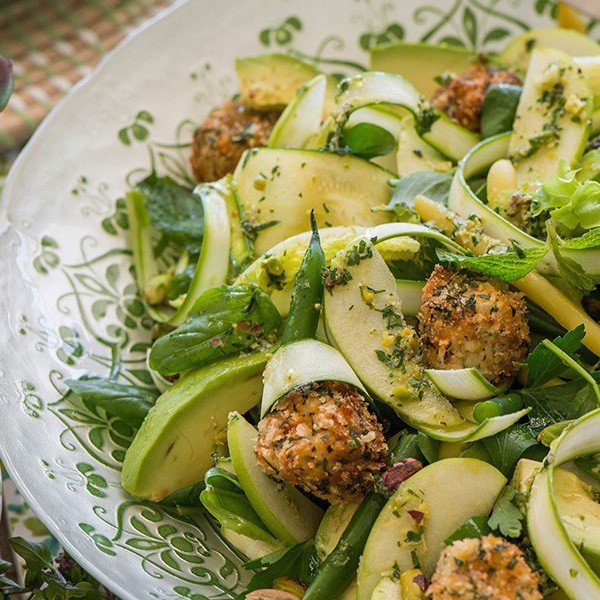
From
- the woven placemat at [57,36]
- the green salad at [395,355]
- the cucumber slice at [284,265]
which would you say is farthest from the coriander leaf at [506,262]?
the woven placemat at [57,36]

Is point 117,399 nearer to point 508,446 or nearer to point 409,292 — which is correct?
point 409,292

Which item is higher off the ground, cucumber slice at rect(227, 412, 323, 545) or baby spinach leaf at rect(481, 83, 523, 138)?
baby spinach leaf at rect(481, 83, 523, 138)

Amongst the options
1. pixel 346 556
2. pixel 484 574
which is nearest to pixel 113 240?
pixel 346 556

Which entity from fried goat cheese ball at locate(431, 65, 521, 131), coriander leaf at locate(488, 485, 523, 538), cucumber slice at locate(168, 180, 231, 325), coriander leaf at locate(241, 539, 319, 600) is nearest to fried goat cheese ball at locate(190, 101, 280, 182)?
cucumber slice at locate(168, 180, 231, 325)

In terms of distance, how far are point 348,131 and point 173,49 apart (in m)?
1.27

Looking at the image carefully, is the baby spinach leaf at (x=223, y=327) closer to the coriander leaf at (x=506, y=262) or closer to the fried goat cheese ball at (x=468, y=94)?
the coriander leaf at (x=506, y=262)

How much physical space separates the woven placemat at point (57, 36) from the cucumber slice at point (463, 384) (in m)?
2.95

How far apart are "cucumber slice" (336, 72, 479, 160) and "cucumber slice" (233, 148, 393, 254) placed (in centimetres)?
17

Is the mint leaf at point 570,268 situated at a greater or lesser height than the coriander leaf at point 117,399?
greater

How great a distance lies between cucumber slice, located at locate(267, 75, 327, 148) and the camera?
3414 mm

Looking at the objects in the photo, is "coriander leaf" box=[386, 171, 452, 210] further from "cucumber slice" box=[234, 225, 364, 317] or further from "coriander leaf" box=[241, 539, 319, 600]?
"coriander leaf" box=[241, 539, 319, 600]

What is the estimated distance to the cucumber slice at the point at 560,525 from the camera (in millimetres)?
2100

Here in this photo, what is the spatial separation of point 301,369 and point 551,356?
678 millimetres

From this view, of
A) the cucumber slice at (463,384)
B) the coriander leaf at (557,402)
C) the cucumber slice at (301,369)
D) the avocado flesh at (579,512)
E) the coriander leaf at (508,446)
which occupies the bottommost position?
the avocado flesh at (579,512)
